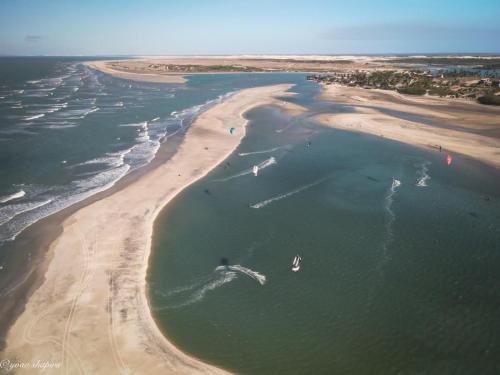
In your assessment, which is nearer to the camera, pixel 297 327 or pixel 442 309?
pixel 297 327

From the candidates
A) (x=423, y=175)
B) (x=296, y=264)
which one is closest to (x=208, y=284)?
(x=296, y=264)

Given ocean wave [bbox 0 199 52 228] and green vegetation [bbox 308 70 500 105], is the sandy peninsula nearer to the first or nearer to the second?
ocean wave [bbox 0 199 52 228]

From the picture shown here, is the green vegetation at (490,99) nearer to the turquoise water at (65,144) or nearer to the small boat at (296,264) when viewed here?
the turquoise water at (65,144)

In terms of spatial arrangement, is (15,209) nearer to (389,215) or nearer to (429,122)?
(389,215)

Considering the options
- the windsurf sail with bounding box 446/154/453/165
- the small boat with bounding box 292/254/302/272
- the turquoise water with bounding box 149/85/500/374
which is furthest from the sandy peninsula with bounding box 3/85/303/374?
the windsurf sail with bounding box 446/154/453/165

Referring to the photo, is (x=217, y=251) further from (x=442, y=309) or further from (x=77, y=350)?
(x=442, y=309)

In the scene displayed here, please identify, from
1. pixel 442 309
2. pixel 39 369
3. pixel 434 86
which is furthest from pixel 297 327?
pixel 434 86
